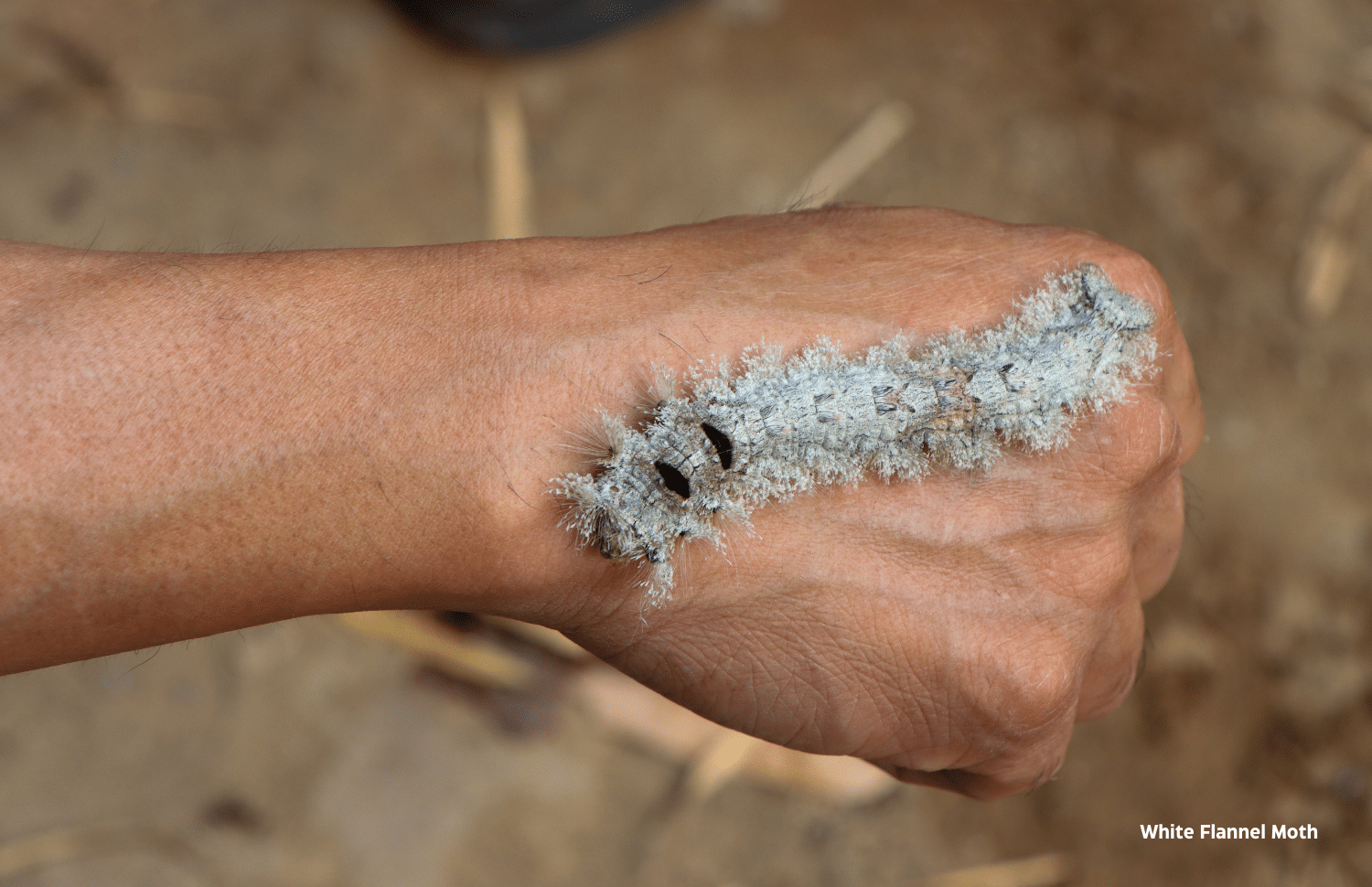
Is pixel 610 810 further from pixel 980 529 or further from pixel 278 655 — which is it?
pixel 980 529

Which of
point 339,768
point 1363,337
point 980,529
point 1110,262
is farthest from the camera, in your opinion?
point 1363,337

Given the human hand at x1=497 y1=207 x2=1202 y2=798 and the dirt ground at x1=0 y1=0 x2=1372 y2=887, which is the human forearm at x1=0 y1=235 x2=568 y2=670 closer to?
the human hand at x1=497 y1=207 x2=1202 y2=798

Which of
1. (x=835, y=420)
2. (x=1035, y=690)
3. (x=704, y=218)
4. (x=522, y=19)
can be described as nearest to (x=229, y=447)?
(x=835, y=420)

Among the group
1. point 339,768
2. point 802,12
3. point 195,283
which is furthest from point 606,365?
point 802,12

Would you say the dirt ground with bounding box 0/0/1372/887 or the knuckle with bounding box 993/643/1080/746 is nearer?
the knuckle with bounding box 993/643/1080/746

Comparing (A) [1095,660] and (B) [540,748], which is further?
(B) [540,748]

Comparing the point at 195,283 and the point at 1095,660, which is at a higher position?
the point at 195,283

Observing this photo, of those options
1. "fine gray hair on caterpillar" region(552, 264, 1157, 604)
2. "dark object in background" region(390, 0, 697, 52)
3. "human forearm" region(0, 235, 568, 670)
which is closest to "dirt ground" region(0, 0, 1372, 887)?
"dark object in background" region(390, 0, 697, 52)
